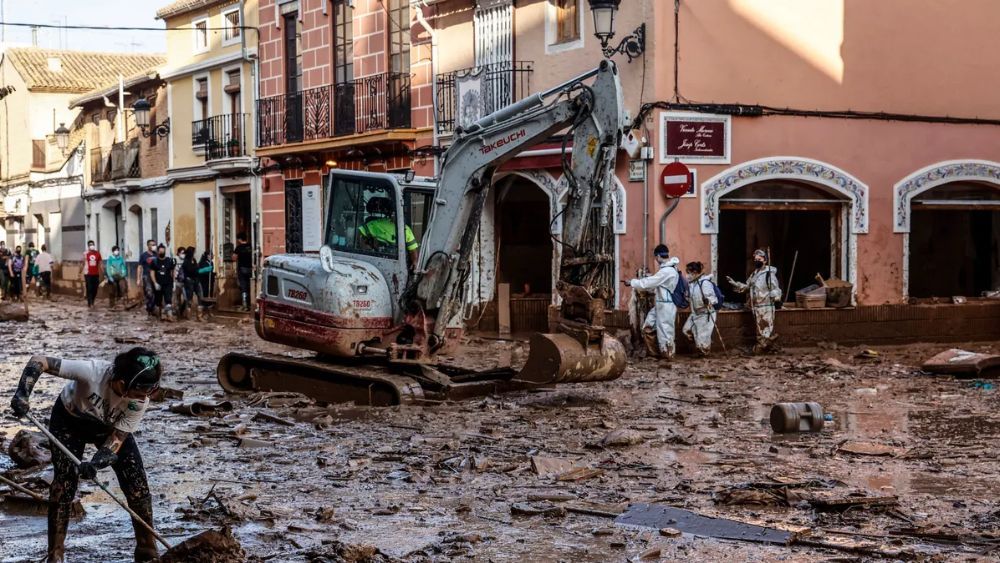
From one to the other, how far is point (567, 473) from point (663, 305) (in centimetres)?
854

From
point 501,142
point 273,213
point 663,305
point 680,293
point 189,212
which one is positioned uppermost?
point 501,142

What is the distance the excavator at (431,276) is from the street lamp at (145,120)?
853 inches

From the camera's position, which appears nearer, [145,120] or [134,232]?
[145,120]

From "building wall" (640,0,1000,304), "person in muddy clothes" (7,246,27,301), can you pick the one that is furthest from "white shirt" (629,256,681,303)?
"person in muddy clothes" (7,246,27,301)

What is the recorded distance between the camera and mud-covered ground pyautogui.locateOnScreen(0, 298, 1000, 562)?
24.5ft

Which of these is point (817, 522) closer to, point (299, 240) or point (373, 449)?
point (373, 449)

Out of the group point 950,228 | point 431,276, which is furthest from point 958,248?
point 431,276

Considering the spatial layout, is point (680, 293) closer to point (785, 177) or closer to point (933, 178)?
point (785, 177)

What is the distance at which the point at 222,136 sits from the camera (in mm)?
31672

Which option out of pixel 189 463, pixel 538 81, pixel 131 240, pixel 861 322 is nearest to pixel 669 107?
pixel 538 81

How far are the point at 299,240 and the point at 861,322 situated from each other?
13.4 metres

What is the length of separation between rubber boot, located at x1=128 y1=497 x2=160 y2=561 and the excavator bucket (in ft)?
19.1

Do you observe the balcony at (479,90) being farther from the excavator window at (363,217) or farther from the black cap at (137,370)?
the black cap at (137,370)

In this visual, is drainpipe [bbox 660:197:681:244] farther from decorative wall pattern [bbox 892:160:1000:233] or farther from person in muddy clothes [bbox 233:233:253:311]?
person in muddy clothes [bbox 233:233:253:311]
